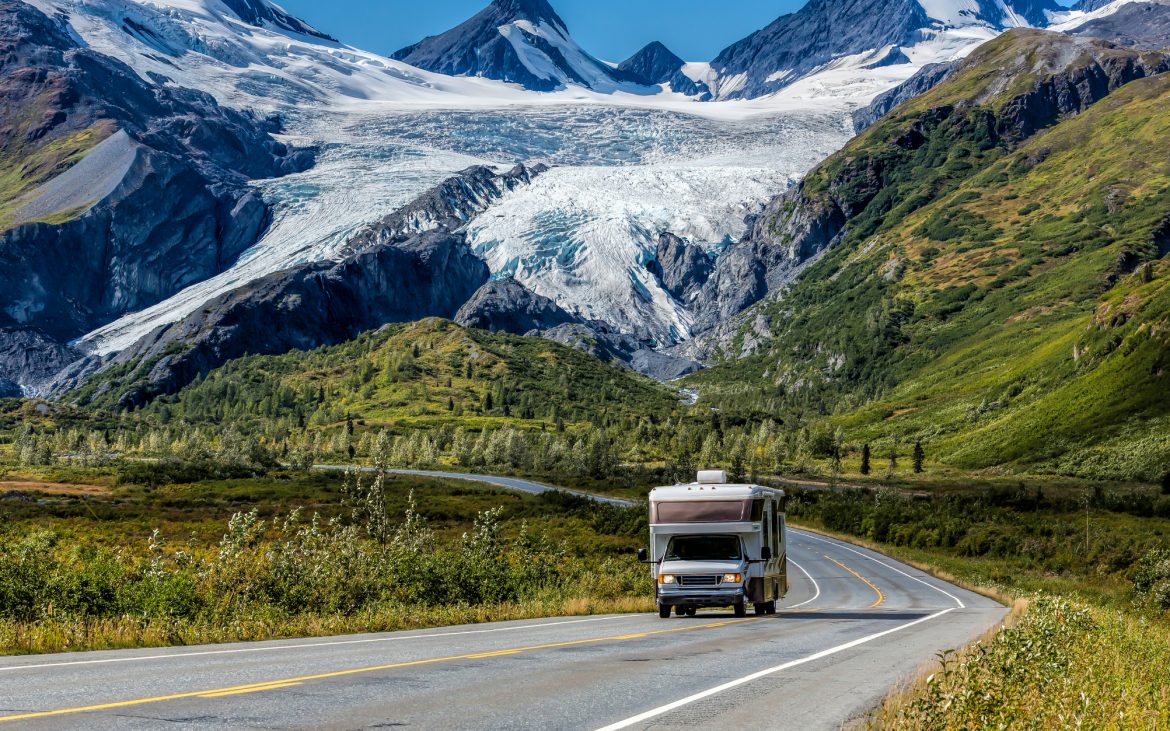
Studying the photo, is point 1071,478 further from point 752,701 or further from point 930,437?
point 752,701

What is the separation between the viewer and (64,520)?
79.7 meters

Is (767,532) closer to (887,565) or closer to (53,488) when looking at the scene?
(887,565)

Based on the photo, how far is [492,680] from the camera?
15141 mm

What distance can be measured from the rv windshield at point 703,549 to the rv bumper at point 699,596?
38.6 inches

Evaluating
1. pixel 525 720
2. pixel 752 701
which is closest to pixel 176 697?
pixel 525 720

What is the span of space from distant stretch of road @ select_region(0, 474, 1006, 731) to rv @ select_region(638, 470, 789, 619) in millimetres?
3574

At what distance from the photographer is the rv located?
2973 cm

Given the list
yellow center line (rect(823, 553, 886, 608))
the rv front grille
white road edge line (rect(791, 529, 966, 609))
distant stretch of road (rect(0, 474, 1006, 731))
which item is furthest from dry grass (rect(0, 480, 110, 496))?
distant stretch of road (rect(0, 474, 1006, 731))

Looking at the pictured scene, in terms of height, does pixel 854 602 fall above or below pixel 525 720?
below

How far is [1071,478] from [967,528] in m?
48.1

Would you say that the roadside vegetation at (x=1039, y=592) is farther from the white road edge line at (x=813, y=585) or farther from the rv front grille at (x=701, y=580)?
the white road edge line at (x=813, y=585)

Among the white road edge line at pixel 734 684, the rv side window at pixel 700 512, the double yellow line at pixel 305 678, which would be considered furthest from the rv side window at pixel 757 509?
the double yellow line at pixel 305 678

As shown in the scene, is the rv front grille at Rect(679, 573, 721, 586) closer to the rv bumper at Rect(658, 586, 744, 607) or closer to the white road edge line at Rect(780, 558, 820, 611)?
→ the rv bumper at Rect(658, 586, 744, 607)

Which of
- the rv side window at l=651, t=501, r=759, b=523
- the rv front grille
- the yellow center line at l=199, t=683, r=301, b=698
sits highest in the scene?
the rv side window at l=651, t=501, r=759, b=523
